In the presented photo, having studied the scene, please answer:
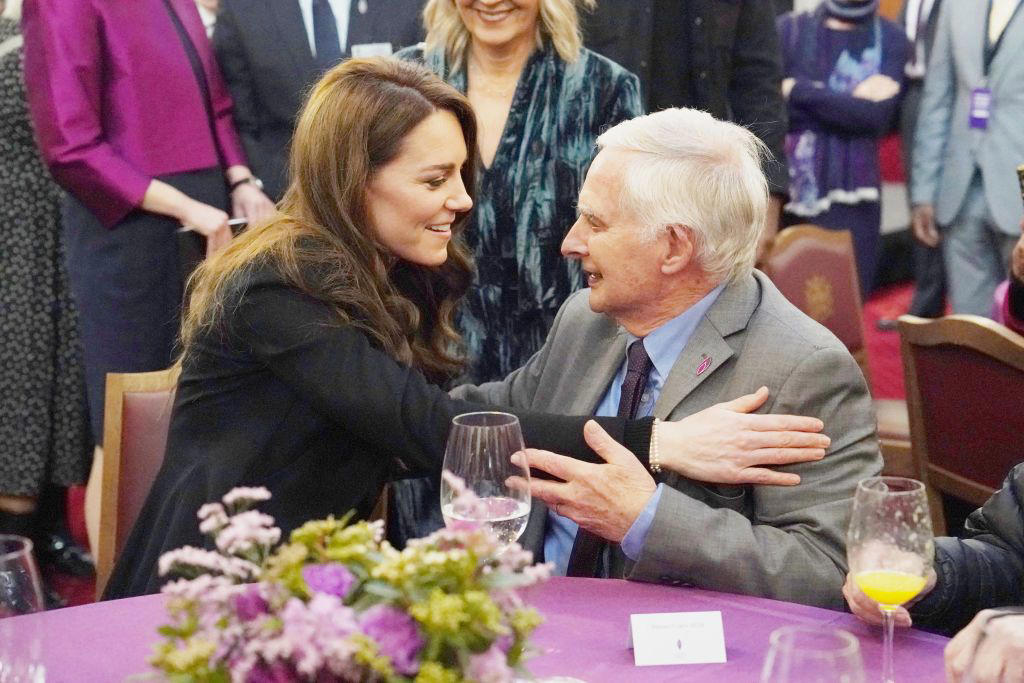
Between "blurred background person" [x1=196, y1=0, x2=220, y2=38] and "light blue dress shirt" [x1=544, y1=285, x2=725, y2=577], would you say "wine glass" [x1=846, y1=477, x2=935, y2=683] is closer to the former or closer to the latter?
"light blue dress shirt" [x1=544, y1=285, x2=725, y2=577]

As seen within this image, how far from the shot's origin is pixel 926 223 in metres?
5.30

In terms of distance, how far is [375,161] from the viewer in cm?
245

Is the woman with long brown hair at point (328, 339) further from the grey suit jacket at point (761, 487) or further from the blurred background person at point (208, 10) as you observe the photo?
the blurred background person at point (208, 10)

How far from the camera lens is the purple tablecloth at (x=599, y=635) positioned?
166 cm

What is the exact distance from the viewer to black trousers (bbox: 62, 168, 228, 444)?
385 centimetres

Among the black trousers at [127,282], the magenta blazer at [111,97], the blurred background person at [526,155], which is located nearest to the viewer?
the blurred background person at [526,155]

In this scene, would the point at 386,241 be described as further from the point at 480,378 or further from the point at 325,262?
the point at 480,378

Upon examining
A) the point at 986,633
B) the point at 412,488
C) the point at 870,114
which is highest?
the point at 986,633

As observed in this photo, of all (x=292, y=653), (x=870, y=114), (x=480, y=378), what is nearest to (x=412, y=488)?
(x=480, y=378)

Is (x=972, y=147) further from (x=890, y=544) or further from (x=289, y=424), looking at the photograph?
(x=890, y=544)

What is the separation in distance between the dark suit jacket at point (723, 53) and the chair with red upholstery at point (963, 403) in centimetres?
132

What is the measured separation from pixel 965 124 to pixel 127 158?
2.90 metres

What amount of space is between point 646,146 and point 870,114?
119 inches

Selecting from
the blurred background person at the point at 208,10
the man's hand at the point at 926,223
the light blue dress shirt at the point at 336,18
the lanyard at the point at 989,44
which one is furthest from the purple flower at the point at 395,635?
the man's hand at the point at 926,223
